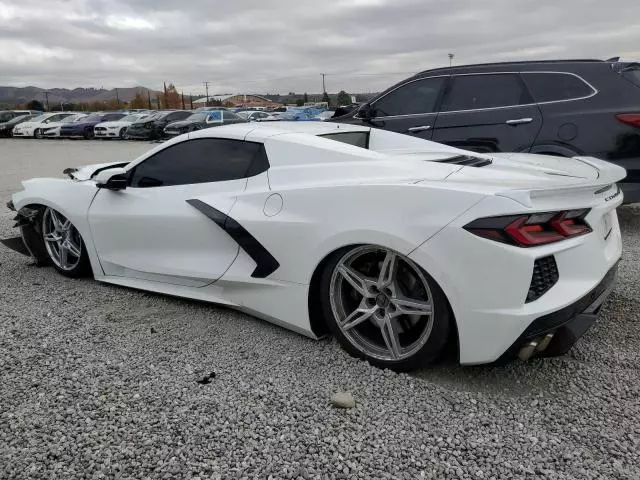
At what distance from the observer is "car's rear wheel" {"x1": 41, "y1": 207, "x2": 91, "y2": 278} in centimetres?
454

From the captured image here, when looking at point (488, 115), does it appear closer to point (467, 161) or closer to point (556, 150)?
point (556, 150)

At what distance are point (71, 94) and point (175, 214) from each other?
12296cm

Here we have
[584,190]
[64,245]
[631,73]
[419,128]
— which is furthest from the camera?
[419,128]

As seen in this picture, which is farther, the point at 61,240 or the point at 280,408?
the point at 61,240

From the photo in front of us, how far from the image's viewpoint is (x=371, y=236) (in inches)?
109

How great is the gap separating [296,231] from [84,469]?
1.53m

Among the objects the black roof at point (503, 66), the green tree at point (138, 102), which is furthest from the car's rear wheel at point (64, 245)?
the green tree at point (138, 102)

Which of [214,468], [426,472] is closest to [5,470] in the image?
[214,468]

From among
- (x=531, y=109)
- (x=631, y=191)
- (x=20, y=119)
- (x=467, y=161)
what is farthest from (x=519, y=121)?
(x=20, y=119)

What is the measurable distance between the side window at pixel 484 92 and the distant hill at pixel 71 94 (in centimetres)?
7966

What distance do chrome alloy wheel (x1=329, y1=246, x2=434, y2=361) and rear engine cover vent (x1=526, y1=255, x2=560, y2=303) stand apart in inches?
19.4

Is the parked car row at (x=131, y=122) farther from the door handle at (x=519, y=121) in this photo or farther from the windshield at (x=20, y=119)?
the door handle at (x=519, y=121)

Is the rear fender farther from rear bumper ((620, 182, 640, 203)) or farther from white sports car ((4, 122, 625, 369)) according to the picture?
white sports car ((4, 122, 625, 369))

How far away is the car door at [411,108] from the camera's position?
645 cm
